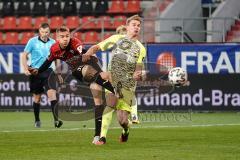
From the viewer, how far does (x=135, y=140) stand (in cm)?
1495

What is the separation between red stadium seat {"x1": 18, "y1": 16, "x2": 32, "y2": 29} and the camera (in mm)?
32250

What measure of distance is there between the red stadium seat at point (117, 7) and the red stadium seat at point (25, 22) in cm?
321

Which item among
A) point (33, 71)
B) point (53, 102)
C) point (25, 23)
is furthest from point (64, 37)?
point (25, 23)

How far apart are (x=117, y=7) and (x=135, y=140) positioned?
1721cm

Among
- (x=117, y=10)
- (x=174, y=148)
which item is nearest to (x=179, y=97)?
(x=117, y=10)

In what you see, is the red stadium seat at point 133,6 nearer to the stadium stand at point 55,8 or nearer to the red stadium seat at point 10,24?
the stadium stand at point 55,8

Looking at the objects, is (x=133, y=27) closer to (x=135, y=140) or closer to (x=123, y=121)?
(x=123, y=121)

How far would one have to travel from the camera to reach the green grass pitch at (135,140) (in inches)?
480

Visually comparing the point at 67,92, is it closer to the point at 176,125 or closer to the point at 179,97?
the point at 179,97

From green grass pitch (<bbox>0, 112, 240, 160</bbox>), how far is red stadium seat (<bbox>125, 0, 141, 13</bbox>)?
987 centimetres

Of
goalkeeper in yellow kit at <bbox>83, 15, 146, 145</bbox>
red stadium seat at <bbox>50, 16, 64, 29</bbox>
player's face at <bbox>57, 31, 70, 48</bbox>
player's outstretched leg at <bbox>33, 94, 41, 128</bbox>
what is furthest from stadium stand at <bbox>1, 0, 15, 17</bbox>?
goalkeeper in yellow kit at <bbox>83, 15, 146, 145</bbox>

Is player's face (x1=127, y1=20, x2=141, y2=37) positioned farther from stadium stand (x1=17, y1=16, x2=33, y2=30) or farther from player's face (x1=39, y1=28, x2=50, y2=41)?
stadium stand (x1=17, y1=16, x2=33, y2=30)

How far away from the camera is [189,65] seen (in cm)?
2411

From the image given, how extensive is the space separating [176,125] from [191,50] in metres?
Answer: 5.30
